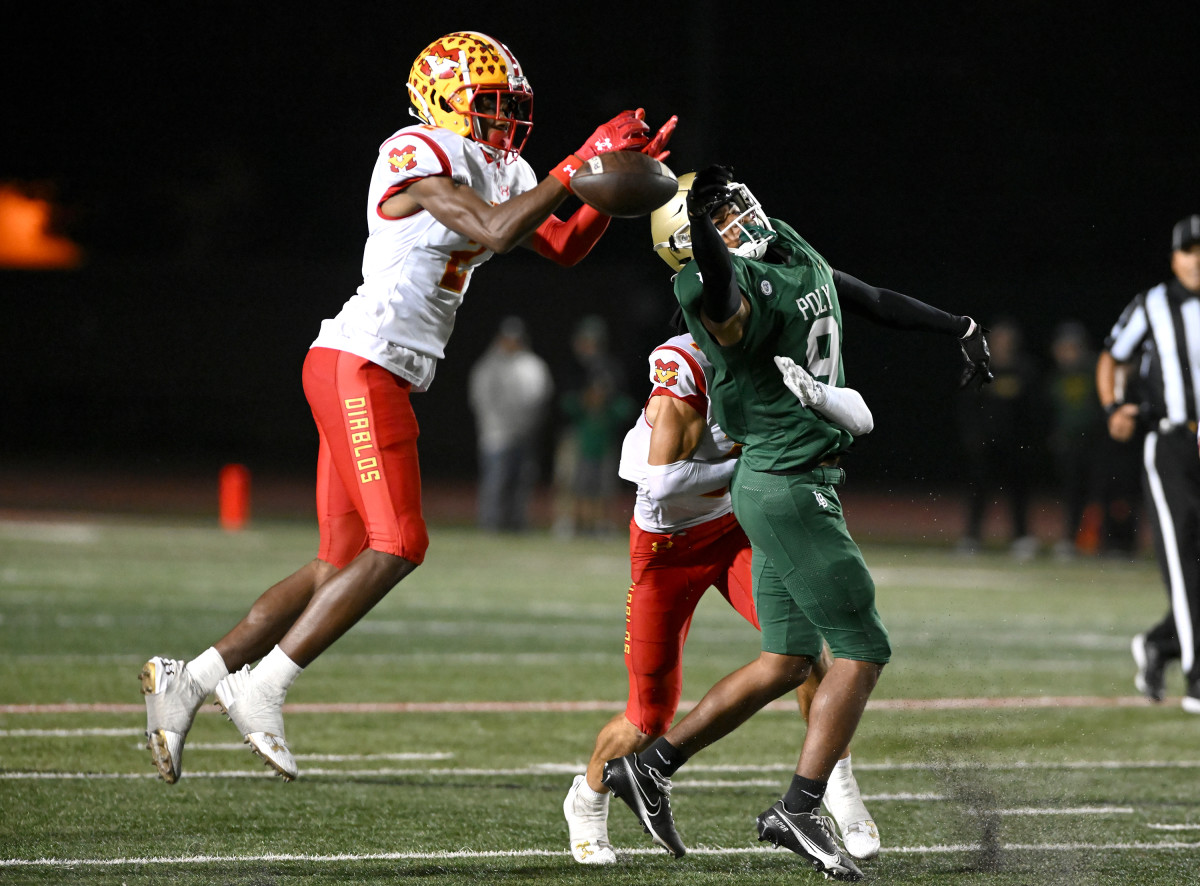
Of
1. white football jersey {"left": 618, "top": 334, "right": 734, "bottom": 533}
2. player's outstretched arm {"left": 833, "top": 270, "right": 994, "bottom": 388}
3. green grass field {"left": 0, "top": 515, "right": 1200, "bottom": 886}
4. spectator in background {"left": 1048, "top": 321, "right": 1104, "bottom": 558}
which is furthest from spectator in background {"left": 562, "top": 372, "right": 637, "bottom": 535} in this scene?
player's outstretched arm {"left": 833, "top": 270, "right": 994, "bottom": 388}

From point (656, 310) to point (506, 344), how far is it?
9382 millimetres

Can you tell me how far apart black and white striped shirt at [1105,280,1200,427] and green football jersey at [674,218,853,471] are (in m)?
3.57

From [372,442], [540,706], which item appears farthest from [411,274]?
[540,706]

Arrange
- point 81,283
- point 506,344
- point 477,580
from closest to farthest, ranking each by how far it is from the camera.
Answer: point 477,580
point 506,344
point 81,283

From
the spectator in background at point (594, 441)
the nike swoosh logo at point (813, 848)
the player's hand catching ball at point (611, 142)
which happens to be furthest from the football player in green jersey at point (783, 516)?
the spectator in background at point (594, 441)

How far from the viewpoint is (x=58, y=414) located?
1065 inches

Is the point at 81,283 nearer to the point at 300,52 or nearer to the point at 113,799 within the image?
the point at 300,52

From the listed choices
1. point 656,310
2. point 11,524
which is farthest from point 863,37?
point 11,524

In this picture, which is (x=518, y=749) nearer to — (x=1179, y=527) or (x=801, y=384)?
(x=801, y=384)

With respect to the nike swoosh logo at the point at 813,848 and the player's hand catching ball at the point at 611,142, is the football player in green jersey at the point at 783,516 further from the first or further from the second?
the player's hand catching ball at the point at 611,142

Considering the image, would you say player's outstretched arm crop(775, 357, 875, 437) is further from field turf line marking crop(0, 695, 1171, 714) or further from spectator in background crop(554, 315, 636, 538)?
spectator in background crop(554, 315, 636, 538)

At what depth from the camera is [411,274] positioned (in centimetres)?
466

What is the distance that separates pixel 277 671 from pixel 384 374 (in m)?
0.86

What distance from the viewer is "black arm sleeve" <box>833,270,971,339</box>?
462cm
